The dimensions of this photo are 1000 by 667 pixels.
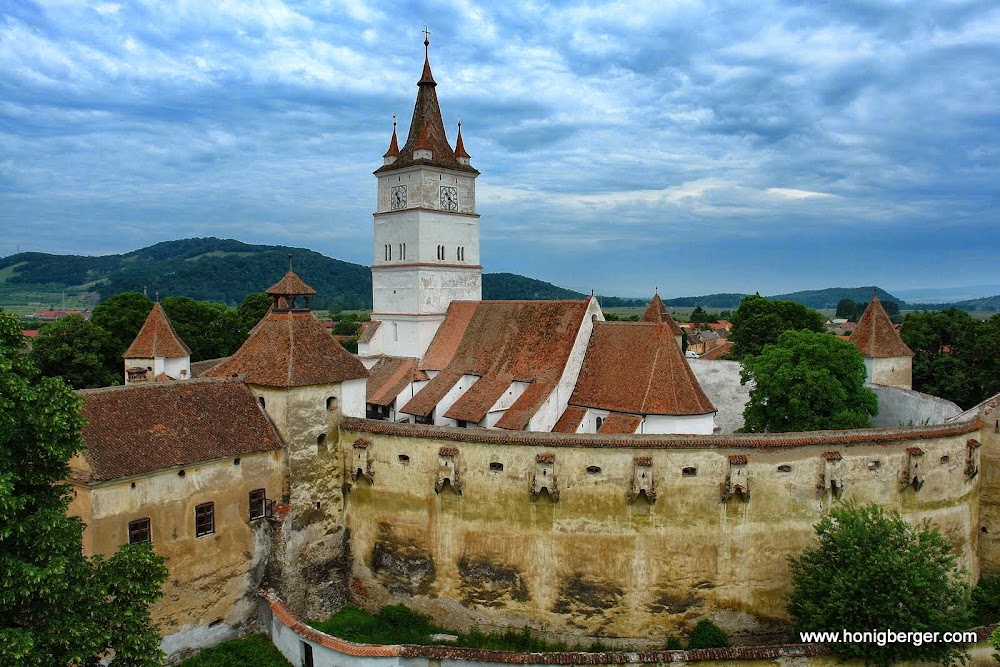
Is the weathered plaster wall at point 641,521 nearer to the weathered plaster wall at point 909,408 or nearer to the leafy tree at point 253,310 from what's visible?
the weathered plaster wall at point 909,408

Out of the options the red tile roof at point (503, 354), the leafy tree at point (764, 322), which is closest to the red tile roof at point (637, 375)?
the red tile roof at point (503, 354)

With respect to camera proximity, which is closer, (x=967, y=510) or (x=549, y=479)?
(x=549, y=479)

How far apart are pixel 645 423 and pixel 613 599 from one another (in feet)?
32.4

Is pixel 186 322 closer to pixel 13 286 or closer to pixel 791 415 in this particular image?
pixel 791 415

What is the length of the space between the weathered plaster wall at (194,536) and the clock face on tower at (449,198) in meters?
24.5

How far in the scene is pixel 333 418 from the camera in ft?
87.2

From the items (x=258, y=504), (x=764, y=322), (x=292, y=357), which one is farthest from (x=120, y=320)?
(x=764, y=322)

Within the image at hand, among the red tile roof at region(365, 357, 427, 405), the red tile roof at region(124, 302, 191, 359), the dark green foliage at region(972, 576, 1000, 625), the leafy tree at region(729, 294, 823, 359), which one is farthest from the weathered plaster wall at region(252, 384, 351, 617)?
the leafy tree at region(729, 294, 823, 359)

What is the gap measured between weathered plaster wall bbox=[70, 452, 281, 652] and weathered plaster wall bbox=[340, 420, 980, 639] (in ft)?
20.0

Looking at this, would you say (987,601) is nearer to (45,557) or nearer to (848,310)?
(45,557)

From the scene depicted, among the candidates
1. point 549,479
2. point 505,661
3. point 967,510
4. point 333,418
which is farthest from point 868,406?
point 333,418

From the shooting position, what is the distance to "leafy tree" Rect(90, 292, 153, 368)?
48688mm

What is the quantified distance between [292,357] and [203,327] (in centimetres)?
3443

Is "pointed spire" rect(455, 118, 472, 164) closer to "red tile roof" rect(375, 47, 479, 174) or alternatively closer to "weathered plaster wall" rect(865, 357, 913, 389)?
"red tile roof" rect(375, 47, 479, 174)
